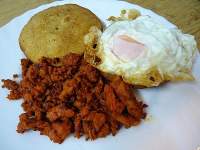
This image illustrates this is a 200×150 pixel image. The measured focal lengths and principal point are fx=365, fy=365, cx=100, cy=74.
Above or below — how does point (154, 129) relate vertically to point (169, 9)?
below

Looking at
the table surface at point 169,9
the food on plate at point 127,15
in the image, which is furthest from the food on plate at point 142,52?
the table surface at point 169,9

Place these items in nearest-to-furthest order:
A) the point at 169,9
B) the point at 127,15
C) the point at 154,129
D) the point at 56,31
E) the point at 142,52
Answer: the point at 154,129 < the point at 142,52 < the point at 56,31 < the point at 127,15 < the point at 169,9

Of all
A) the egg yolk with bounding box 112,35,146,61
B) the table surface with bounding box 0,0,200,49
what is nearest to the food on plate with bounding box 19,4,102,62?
the egg yolk with bounding box 112,35,146,61

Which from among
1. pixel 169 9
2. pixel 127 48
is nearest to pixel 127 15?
pixel 127 48

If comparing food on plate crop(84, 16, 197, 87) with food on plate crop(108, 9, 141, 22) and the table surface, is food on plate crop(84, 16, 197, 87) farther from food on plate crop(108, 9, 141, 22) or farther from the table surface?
the table surface

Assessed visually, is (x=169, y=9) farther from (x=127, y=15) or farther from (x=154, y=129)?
(x=154, y=129)

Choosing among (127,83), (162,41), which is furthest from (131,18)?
(127,83)

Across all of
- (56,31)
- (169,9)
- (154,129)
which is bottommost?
(154,129)
